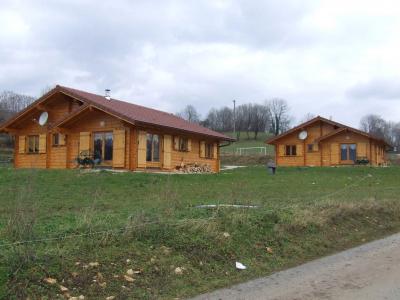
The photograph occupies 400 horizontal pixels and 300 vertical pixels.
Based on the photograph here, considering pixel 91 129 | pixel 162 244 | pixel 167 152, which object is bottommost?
pixel 162 244

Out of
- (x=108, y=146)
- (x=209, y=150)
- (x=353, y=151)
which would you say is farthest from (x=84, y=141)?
(x=353, y=151)

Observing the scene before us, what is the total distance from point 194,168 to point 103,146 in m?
5.75

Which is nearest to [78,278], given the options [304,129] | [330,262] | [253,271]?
[253,271]

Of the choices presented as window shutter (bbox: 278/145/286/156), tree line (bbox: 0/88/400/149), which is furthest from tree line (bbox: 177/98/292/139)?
window shutter (bbox: 278/145/286/156)

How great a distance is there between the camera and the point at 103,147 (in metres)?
25.5

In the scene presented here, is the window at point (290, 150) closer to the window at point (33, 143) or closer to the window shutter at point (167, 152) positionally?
the window shutter at point (167, 152)

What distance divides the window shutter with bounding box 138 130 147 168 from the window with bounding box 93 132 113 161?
5.48 feet

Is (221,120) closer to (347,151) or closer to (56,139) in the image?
(347,151)

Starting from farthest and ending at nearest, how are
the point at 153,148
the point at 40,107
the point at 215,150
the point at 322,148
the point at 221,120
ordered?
the point at 221,120 < the point at 322,148 < the point at 215,150 < the point at 40,107 < the point at 153,148

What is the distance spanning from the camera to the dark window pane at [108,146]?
2527 centimetres

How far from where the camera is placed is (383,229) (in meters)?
10.6

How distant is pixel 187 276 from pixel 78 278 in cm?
145

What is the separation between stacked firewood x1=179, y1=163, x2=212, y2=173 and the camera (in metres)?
27.6

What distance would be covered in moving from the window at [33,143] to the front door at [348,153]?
23365mm
